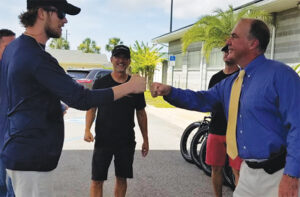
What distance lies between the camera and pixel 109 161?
3.76 metres

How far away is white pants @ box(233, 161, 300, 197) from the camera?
235cm

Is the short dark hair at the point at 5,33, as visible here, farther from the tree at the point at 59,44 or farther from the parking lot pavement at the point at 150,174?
the tree at the point at 59,44

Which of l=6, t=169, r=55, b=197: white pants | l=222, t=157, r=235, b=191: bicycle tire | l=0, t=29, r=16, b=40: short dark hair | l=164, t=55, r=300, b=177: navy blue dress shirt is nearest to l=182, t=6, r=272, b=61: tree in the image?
l=222, t=157, r=235, b=191: bicycle tire

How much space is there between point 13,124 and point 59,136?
318 millimetres

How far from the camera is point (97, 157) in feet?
12.2

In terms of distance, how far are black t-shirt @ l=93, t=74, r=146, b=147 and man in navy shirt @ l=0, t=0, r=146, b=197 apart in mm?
1476

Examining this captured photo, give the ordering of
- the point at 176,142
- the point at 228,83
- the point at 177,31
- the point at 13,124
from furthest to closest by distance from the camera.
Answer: the point at 177,31, the point at 176,142, the point at 228,83, the point at 13,124

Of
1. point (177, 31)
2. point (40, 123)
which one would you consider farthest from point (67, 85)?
point (177, 31)

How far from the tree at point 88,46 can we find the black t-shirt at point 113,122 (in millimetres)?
97453

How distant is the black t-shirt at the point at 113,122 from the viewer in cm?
371

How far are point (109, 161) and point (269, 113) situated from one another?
208cm

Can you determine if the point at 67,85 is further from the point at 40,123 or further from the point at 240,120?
the point at 240,120

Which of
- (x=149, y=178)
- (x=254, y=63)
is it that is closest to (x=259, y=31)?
(x=254, y=63)

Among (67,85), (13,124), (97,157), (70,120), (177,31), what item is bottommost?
(70,120)
